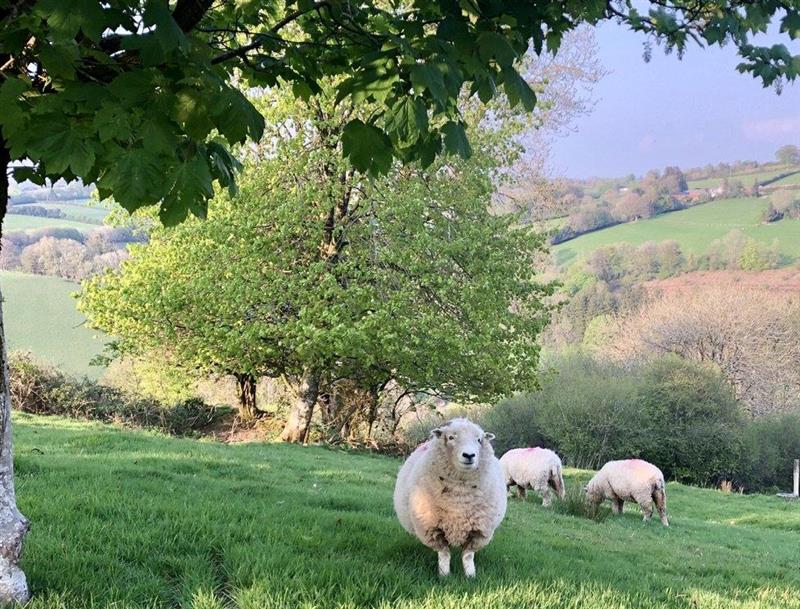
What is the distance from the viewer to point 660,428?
28.3m

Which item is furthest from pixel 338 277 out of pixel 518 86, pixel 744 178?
pixel 744 178

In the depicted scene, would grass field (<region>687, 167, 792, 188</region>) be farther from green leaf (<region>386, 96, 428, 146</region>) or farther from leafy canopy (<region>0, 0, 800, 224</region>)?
green leaf (<region>386, 96, 428, 146</region>)

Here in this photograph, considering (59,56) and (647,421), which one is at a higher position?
(59,56)

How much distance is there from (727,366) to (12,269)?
2069 inches

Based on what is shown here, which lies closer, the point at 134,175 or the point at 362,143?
the point at 134,175

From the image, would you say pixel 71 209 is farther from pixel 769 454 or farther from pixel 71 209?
pixel 769 454

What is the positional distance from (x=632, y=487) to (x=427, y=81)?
1125cm

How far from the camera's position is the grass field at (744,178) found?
365 ft

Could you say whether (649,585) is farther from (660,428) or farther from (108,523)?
(660,428)

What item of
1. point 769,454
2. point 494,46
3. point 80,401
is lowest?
point 769,454

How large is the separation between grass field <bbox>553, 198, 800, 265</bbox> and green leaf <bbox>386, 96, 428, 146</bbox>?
78709 millimetres

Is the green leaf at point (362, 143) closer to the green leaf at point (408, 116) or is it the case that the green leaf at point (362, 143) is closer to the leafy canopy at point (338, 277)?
the green leaf at point (408, 116)

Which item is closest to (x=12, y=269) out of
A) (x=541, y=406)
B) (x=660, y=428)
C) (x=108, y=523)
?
(x=541, y=406)

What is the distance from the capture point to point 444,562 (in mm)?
4969
